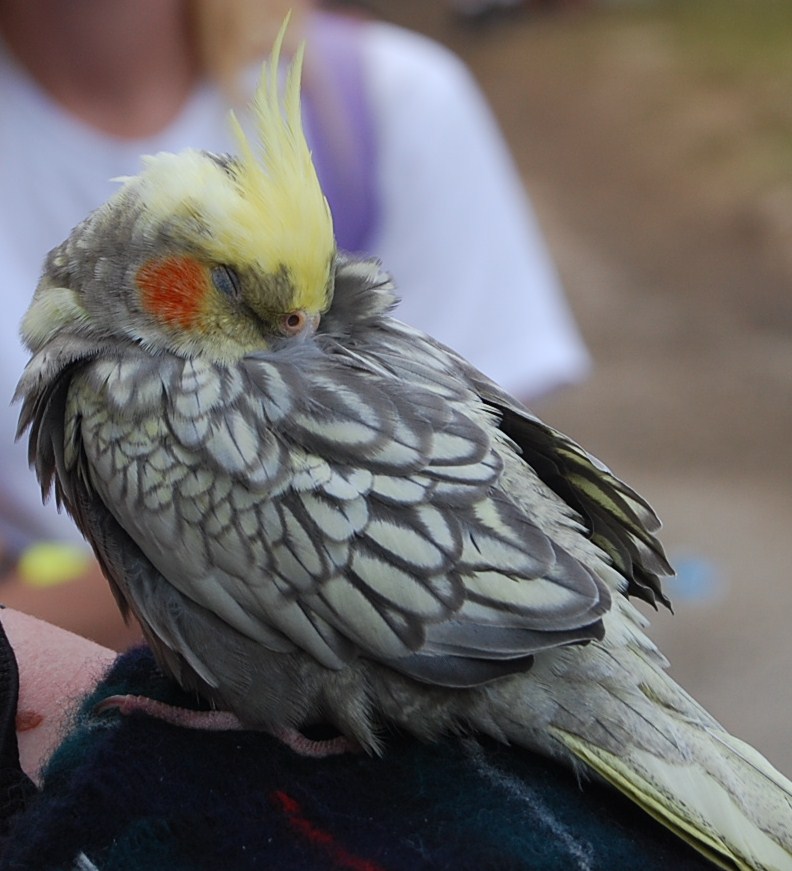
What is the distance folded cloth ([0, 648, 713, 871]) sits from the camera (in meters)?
1.16

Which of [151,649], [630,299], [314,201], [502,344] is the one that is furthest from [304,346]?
[630,299]

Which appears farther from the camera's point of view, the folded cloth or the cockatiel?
the cockatiel

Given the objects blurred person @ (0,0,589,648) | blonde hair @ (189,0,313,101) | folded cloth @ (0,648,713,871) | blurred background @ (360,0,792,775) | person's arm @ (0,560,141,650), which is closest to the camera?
folded cloth @ (0,648,713,871)

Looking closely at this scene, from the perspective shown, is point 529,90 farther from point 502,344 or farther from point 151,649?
point 151,649

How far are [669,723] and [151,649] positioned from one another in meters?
0.69

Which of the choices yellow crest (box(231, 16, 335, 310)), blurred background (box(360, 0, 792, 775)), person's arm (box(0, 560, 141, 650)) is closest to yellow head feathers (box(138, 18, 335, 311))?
yellow crest (box(231, 16, 335, 310))

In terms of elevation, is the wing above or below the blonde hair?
below

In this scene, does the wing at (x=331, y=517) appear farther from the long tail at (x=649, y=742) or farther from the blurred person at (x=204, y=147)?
the blurred person at (x=204, y=147)

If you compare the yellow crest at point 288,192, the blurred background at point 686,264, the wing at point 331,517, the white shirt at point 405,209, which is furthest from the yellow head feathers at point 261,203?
the blurred background at point 686,264

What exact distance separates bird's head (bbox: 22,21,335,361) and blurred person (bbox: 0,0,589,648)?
→ 848 millimetres

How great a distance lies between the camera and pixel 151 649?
4.99 feet

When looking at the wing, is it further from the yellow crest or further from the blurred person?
the blurred person

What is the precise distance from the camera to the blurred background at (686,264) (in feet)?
14.5

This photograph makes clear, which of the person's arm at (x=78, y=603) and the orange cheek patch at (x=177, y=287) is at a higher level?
the orange cheek patch at (x=177, y=287)
